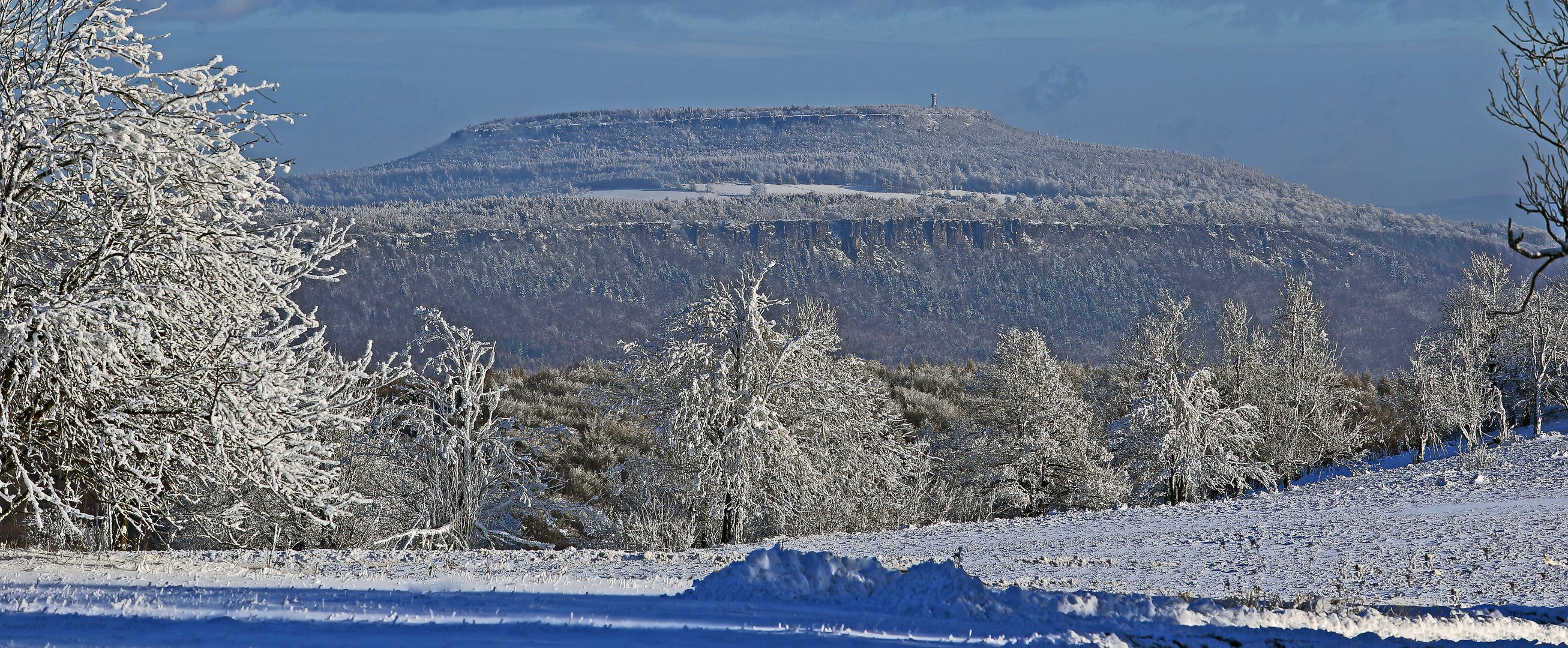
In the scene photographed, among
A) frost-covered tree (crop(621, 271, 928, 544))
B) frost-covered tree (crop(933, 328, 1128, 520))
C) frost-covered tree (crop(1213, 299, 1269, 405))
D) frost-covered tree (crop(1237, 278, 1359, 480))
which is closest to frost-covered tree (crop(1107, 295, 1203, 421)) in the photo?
frost-covered tree (crop(1213, 299, 1269, 405))

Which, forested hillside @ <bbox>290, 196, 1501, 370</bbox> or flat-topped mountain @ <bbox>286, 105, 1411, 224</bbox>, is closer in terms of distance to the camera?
forested hillside @ <bbox>290, 196, 1501, 370</bbox>

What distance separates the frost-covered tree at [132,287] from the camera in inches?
352

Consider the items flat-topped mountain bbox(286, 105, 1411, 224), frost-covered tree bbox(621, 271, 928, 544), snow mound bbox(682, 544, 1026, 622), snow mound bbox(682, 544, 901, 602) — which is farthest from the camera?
flat-topped mountain bbox(286, 105, 1411, 224)

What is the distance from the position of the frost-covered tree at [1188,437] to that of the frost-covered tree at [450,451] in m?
17.8

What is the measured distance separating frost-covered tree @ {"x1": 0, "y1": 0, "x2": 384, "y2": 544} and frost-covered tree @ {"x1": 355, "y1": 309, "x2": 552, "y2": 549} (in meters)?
8.94

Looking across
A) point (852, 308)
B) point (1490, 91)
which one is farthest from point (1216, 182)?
point (1490, 91)

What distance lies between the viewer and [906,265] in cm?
13900

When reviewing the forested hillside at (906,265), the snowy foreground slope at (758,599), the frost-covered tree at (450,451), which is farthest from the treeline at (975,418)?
the forested hillside at (906,265)

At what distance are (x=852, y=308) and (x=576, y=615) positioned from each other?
397 ft

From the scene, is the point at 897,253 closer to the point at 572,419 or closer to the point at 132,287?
the point at 572,419

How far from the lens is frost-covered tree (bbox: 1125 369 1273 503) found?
99.6 ft

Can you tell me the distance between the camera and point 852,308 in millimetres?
128000

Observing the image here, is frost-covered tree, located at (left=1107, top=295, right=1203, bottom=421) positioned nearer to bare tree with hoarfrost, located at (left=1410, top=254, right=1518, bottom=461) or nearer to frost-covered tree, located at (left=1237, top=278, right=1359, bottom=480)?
frost-covered tree, located at (left=1237, top=278, right=1359, bottom=480)

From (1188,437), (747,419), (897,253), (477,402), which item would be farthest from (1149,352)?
(897,253)
